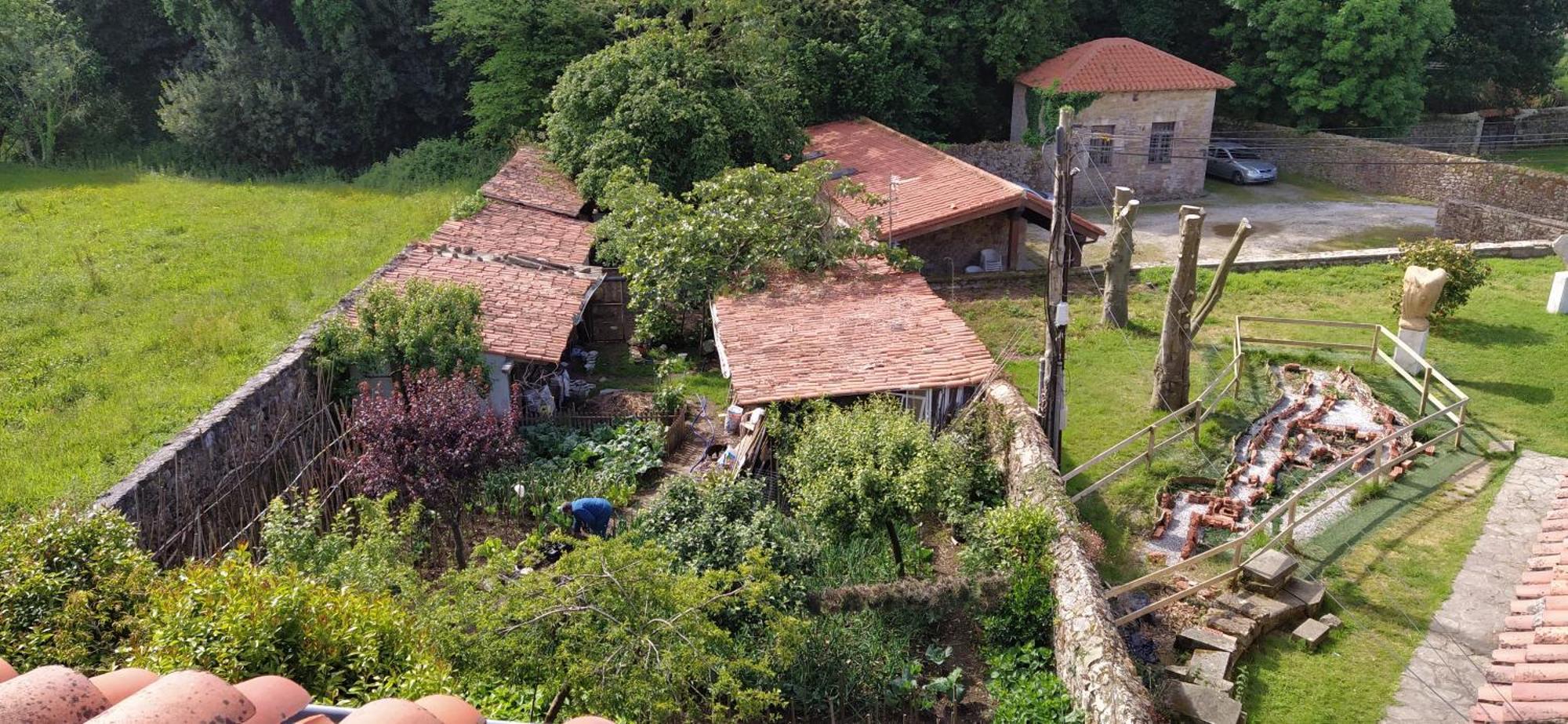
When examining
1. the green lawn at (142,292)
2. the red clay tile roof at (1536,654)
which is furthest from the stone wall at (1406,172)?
the green lawn at (142,292)

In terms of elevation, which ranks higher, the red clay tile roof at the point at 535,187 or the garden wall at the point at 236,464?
the red clay tile roof at the point at 535,187

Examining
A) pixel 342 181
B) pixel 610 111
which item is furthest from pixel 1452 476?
pixel 342 181

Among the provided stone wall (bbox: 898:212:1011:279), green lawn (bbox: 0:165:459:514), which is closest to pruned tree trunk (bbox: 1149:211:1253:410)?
stone wall (bbox: 898:212:1011:279)

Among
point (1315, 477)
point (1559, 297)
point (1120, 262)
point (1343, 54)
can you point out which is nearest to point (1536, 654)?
point (1315, 477)

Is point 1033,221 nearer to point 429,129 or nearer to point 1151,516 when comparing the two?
point 1151,516

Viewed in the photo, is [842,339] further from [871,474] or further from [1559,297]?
[1559,297]

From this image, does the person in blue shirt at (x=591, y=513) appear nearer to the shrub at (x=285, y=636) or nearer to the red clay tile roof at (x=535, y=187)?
the shrub at (x=285, y=636)

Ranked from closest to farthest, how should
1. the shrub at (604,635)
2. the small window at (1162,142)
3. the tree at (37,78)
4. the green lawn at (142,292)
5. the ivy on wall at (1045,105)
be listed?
the shrub at (604,635) < the green lawn at (142,292) < the tree at (37,78) < the ivy on wall at (1045,105) < the small window at (1162,142)
